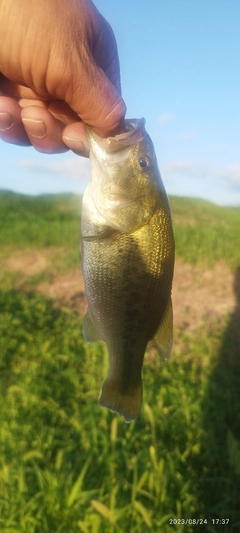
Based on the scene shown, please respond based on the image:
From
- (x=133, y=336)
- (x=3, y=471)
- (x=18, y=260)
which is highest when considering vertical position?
(x=133, y=336)

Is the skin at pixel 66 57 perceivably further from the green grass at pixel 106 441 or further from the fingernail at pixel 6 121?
the green grass at pixel 106 441

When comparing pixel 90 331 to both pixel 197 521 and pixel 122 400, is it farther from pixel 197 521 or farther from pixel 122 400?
pixel 197 521

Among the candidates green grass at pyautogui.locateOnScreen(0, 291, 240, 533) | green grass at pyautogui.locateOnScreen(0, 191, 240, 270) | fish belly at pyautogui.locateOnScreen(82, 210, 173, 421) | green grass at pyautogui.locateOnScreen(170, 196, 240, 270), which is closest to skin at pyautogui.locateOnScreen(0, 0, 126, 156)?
fish belly at pyautogui.locateOnScreen(82, 210, 173, 421)

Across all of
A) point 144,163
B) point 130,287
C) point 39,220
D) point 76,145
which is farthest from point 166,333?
point 39,220

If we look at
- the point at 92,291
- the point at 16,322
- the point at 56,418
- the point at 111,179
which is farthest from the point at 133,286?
the point at 16,322

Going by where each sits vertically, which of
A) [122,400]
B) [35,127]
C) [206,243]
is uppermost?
[35,127]

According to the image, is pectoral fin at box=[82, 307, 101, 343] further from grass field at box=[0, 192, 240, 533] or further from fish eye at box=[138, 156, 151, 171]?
grass field at box=[0, 192, 240, 533]

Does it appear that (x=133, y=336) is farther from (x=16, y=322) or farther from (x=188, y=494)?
(x=16, y=322)
